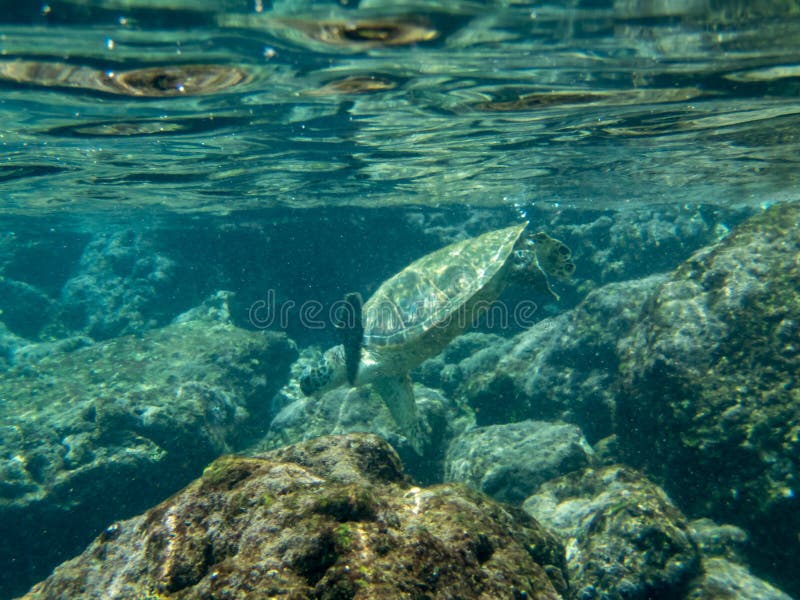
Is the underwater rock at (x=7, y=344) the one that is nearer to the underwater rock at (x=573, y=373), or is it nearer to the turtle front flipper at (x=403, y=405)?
the turtle front flipper at (x=403, y=405)

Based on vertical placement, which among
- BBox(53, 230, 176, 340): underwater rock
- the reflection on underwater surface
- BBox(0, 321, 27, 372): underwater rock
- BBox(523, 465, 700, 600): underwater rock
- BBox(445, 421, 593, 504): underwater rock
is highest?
the reflection on underwater surface

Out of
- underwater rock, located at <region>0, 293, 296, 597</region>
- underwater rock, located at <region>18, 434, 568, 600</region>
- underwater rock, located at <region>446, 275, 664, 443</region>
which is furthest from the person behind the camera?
underwater rock, located at <region>446, 275, 664, 443</region>

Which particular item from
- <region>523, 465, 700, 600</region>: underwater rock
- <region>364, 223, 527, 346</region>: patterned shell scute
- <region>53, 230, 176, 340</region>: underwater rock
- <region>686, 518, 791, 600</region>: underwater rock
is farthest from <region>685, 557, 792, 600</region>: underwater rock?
<region>53, 230, 176, 340</region>: underwater rock

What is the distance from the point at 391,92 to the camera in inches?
340

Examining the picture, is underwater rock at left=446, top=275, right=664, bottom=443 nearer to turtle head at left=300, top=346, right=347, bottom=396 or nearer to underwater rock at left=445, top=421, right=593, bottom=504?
underwater rock at left=445, top=421, right=593, bottom=504

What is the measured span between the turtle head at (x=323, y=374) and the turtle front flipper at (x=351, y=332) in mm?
181

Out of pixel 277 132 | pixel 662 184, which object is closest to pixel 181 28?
pixel 277 132

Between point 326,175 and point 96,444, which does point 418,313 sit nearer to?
point 96,444

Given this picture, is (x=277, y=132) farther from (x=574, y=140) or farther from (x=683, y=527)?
(x=683, y=527)

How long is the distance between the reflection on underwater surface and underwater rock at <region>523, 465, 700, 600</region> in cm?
608

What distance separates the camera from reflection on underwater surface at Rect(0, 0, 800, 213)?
19.4 ft

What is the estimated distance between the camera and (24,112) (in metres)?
8.77

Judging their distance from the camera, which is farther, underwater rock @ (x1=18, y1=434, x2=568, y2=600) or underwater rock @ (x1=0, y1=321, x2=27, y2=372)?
underwater rock @ (x1=0, y1=321, x2=27, y2=372)

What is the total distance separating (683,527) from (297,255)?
17027 millimetres
